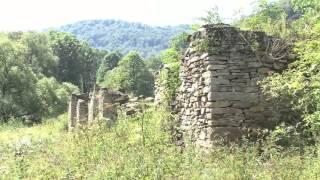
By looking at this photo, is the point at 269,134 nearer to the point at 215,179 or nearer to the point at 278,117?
the point at 278,117

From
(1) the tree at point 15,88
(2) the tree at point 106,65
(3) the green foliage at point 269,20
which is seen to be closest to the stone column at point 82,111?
(3) the green foliage at point 269,20

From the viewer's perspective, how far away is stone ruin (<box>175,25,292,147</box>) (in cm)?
941

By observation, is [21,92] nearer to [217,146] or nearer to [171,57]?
[171,57]

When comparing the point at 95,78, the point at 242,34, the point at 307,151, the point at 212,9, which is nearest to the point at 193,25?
the point at 212,9

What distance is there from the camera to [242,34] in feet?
31.7

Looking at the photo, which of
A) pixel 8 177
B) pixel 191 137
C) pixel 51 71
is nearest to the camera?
pixel 8 177

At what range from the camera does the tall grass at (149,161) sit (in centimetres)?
721

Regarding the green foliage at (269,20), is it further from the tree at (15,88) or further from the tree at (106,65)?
the tree at (106,65)

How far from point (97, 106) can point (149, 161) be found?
9.20m

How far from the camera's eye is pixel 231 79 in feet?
31.1

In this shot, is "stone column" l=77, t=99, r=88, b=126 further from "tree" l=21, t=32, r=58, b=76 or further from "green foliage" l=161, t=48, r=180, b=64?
"tree" l=21, t=32, r=58, b=76

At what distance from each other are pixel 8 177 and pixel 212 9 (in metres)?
4.89

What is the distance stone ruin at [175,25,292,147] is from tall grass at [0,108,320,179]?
0.54 metres

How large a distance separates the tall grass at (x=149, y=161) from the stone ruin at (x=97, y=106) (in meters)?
2.14
